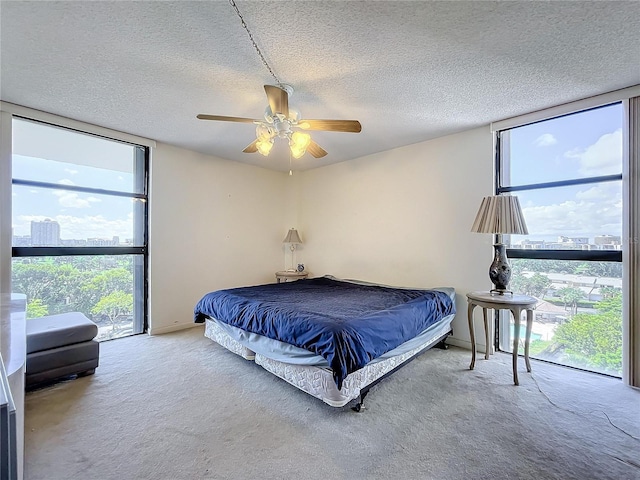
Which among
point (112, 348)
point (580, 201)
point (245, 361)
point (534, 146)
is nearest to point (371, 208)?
point (534, 146)

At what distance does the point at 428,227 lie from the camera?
3586mm

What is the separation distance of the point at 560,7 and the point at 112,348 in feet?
15.4

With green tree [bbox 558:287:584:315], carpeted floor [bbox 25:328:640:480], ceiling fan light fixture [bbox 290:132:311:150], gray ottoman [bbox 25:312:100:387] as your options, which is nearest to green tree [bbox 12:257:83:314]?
gray ottoman [bbox 25:312:100:387]

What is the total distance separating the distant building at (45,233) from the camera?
294 cm

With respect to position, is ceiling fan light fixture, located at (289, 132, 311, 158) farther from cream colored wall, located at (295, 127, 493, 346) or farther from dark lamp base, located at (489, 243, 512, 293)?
dark lamp base, located at (489, 243, 512, 293)

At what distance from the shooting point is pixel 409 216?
376 centimetres

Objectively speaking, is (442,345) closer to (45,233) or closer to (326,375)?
(326,375)

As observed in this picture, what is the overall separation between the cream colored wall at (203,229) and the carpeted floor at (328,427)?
138cm

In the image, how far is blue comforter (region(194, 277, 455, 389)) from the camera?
184 centimetres

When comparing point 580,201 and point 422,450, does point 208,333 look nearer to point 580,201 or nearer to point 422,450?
point 422,450

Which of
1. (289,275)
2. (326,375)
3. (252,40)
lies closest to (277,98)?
(252,40)

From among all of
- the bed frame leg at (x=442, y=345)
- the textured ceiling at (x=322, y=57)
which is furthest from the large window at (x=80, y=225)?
the bed frame leg at (x=442, y=345)

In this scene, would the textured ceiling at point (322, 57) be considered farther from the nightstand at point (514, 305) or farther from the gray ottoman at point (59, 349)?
the gray ottoman at point (59, 349)

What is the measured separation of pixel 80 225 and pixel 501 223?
4.50 metres
